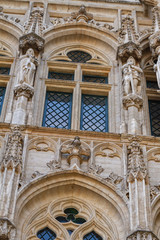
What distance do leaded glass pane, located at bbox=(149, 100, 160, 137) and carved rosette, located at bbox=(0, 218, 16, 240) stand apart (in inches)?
270

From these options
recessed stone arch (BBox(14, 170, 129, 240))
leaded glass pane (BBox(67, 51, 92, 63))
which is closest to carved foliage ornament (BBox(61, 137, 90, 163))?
recessed stone arch (BBox(14, 170, 129, 240))

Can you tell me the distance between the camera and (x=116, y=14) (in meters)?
24.0

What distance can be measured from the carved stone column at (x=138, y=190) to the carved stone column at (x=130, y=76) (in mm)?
1553

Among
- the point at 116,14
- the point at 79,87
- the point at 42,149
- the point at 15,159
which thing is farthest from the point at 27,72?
the point at 116,14

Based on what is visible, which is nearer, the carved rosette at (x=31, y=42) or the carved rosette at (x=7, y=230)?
the carved rosette at (x=7, y=230)

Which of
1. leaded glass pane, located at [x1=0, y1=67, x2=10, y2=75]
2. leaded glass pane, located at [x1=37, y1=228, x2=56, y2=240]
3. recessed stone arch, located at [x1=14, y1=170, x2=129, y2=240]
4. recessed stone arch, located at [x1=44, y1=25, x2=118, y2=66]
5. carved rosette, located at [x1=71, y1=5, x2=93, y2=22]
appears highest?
carved rosette, located at [x1=71, y1=5, x2=93, y2=22]

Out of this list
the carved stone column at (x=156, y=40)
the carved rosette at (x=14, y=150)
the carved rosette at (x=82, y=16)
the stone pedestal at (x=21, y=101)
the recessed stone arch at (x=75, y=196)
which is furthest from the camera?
the carved rosette at (x=82, y=16)

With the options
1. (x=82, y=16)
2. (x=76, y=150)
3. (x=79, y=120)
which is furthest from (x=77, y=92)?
(x=82, y=16)

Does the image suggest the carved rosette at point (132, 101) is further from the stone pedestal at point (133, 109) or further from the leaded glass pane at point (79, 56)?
the leaded glass pane at point (79, 56)

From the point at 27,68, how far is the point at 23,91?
1.28m

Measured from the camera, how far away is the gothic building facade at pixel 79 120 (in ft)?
45.9

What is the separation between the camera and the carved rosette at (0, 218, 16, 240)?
495 inches

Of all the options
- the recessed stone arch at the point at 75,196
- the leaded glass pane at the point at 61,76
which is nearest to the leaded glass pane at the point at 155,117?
the leaded glass pane at the point at 61,76

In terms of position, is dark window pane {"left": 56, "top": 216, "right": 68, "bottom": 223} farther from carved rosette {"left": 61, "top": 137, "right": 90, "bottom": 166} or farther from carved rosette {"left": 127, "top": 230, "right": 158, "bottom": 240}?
carved rosette {"left": 127, "top": 230, "right": 158, "bottom": 240}
